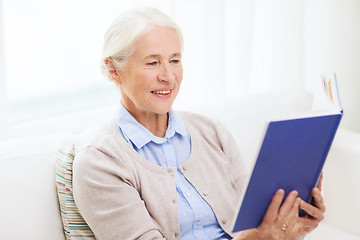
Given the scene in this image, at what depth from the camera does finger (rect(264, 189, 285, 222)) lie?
1.29 metres

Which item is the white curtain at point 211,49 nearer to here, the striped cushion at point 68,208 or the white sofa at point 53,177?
the white sofa at point 53,177

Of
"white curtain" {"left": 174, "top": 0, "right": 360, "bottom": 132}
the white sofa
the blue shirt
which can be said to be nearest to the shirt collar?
the blue shirt

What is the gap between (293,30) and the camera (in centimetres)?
280

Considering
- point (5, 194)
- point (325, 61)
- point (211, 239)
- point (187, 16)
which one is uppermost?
point (187, 16)

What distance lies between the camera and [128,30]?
150cm

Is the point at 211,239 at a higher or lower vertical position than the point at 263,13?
lower

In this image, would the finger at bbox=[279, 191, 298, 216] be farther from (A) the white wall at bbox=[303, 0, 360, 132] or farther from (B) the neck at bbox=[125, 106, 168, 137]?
(A) the white wall at bbox=[303, 0, 360, 132]

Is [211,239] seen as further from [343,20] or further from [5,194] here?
[343,20]

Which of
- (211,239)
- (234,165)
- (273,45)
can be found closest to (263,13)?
(273,45)

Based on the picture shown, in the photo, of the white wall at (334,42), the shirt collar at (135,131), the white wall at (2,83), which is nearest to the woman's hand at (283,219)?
the shirt collar at (135,131)

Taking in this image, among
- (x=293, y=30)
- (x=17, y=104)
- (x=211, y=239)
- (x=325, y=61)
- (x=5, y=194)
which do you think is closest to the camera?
(x=5, y=194)

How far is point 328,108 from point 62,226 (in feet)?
2.83

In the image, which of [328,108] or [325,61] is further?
[325,61]

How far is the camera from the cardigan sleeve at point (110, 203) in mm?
1409
